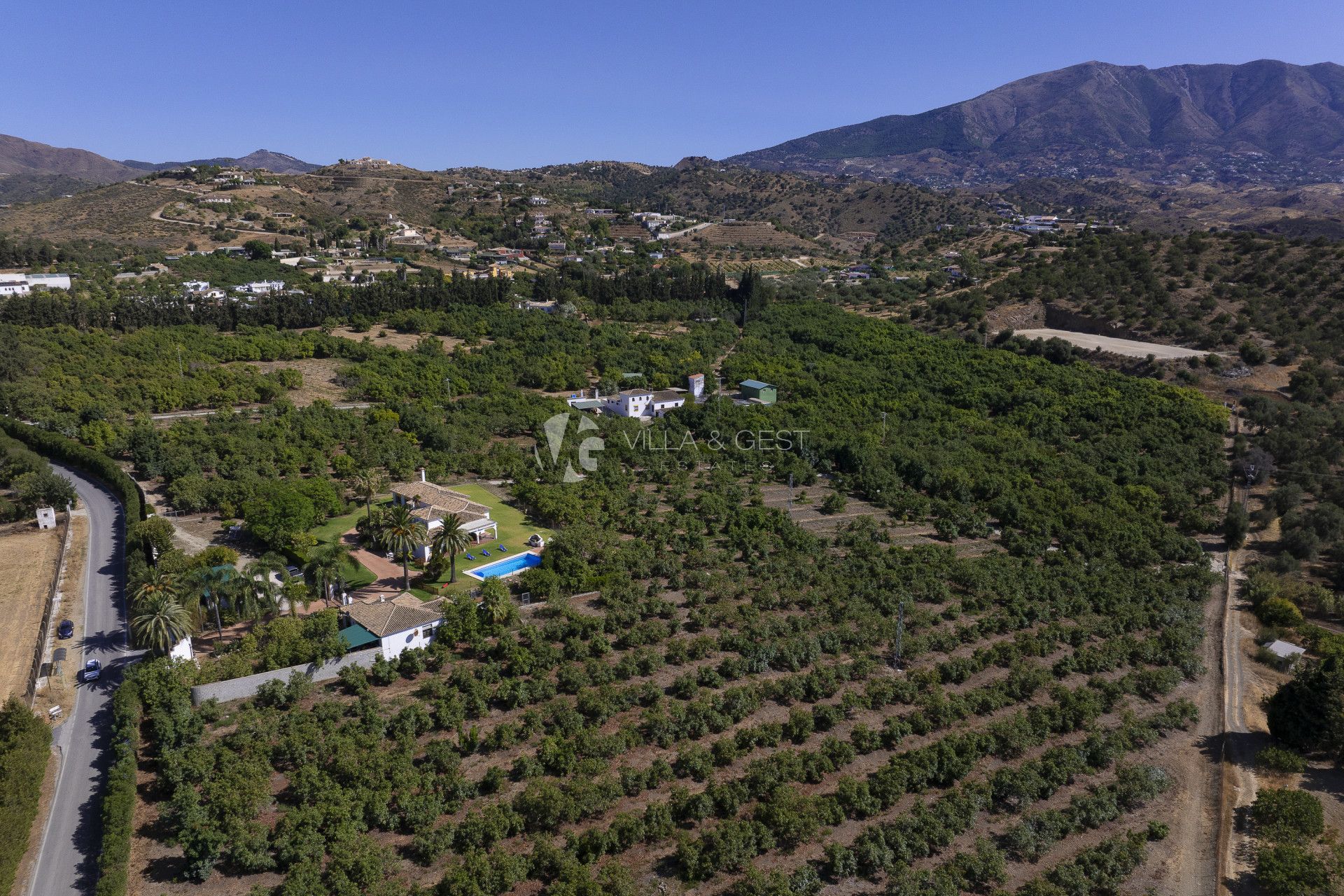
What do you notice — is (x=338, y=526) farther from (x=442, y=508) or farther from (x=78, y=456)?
(x=78, y=456)

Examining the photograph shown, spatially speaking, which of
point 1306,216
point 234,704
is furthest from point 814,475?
point 1306,216

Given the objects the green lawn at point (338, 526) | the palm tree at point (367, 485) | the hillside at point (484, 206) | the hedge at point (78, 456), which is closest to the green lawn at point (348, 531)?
the green lawn at point (338, 526)

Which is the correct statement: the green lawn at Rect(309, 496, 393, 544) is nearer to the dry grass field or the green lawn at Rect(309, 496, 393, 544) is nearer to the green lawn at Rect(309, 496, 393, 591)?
the green lawn at Rect(309, 496, 393, 591)

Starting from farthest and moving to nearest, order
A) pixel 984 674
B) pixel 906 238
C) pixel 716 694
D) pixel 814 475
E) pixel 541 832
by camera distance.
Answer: pixel 906 238
pixel 814 475
pixel 984 674
pixel 716 694
pixel 541 832

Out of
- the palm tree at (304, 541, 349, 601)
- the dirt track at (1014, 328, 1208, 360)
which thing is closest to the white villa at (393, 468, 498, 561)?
the palm tree at (304, 541, 349, 601)

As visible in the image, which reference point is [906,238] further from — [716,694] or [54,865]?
[54,865]

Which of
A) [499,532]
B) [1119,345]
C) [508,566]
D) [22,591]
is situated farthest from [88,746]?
[1119,345]

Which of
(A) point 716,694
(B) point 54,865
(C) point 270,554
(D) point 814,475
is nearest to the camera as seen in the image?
(B) point 54,865
